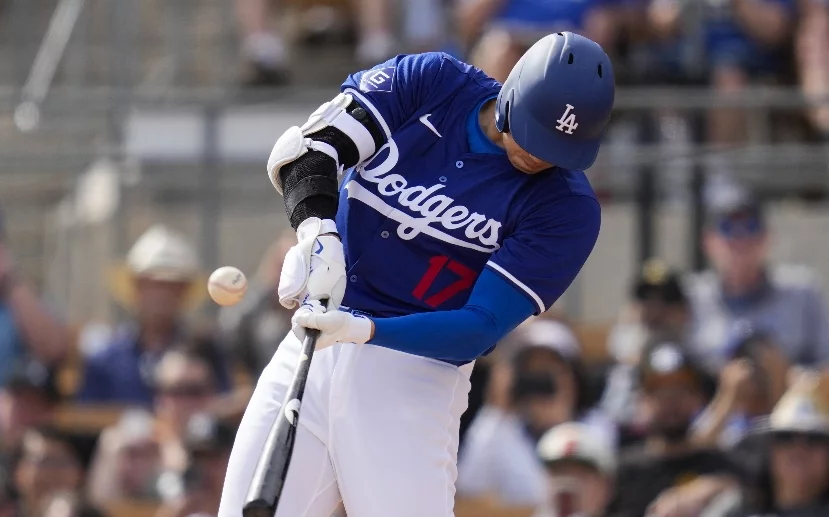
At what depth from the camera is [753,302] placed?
7793 millimetres

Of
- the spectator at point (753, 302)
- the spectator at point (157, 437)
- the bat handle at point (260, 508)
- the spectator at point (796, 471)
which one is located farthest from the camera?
the spectator at point (753, 302)

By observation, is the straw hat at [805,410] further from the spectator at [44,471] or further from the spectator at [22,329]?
the spectator at [22,329]

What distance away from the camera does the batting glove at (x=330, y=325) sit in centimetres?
359

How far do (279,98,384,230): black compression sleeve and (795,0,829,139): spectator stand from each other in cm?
528

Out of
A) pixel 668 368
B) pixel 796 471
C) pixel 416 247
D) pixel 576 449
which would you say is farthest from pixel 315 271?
pixel 668 368

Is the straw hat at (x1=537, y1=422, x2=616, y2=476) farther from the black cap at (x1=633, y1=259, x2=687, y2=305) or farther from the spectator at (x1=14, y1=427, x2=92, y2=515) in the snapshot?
the spectator at (x1=14, y1=427, x2=92, y2=515)

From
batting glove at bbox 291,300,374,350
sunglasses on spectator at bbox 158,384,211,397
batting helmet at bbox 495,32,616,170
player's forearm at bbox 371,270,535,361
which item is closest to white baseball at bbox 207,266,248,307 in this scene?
batting glove at bbox 291,300,374,350

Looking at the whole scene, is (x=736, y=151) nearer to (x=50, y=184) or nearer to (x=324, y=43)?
(x=324, y=43)

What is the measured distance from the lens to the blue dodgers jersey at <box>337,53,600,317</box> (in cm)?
407

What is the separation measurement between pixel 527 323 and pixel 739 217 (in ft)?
4.09

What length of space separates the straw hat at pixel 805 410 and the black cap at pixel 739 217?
4.42ft

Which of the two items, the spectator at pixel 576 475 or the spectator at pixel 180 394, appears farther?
the spectator at pixel 180 394

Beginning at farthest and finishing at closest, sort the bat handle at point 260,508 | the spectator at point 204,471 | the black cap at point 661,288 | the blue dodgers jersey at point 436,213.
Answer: the black cap at point 661,288 → the spectator at point 204,471 → the blue dodgers jersey at point 436,213 → the bat handle at point 260,508

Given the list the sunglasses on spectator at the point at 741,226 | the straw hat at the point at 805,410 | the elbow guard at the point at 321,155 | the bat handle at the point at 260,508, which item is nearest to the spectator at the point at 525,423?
the straw hat at the point at 805,410
